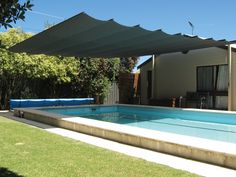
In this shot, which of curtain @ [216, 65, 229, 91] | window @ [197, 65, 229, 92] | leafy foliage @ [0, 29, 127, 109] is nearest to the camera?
curtain @ [216, 65, 229, 91]

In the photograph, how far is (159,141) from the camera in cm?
831

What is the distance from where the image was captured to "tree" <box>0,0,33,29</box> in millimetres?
4078

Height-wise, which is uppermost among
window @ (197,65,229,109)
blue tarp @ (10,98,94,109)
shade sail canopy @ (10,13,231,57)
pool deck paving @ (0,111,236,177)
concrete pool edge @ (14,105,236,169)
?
shade sail canopy @ (10,13,231,57)

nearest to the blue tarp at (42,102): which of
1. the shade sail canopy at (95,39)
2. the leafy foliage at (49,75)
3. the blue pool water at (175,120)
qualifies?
the blue pool water at (175,120)

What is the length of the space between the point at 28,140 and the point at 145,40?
6.95m

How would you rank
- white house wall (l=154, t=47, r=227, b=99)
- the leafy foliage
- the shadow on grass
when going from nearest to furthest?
the shadow on grass, the leafy foliage, white house wall (l=154, t=47, r=227, b=99)

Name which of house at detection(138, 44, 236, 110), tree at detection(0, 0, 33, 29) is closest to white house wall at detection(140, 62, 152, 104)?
house at detection(138, 44, 236, 110)

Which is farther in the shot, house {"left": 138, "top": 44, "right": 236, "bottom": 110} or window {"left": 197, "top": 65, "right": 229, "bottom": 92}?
window {"left": 197, "top": 65, "right": 229, "bottom": 92}

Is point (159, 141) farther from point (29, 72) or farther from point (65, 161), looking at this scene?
point (29, 72)

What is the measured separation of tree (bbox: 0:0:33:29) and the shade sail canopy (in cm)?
622

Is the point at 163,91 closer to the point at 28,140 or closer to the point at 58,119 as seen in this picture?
the point at 58,119

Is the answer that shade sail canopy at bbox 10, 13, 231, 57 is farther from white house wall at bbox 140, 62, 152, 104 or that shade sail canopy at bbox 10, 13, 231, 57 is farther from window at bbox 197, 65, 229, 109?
white house wall at bbox 140, 62, 152, 104

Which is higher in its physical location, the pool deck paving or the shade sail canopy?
the shade sail canopy

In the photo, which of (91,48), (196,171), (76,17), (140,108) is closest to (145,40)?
(91,48)
